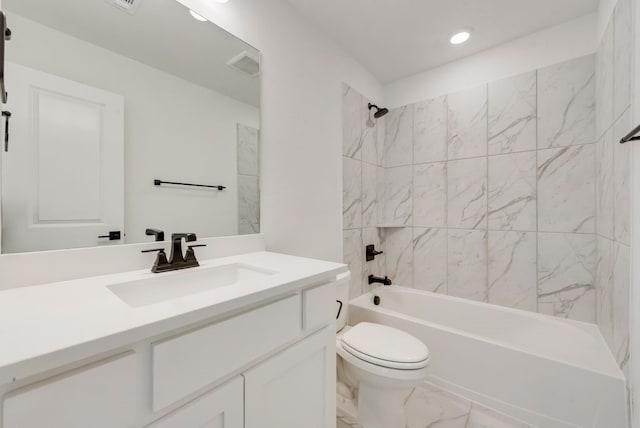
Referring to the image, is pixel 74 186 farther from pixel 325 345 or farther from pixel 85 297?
pixel 325 345

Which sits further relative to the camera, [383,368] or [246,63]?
[246,63]

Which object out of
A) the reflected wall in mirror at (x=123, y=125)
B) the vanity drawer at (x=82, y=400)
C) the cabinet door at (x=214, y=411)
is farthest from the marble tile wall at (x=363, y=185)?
the vanity drawer at (x=82, y=400)

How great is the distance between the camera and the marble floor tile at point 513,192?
1.81 metres

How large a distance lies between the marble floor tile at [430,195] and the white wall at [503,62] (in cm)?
64

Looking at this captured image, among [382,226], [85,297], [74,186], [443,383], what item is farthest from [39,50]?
[443,383]

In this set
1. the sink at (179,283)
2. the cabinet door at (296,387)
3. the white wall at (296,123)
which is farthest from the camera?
the white wall at (296,123)

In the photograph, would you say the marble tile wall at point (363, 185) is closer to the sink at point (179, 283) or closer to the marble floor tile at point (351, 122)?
the marble floor tile at point (351, 122)

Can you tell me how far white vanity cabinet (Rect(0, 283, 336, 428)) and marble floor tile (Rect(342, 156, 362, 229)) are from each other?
1.10 meters

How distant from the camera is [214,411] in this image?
0.61 m

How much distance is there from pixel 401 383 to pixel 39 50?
1822 millimetres

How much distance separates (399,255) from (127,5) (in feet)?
7.74

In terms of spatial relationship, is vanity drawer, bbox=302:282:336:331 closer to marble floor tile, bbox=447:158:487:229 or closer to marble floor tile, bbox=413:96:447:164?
marble floor tile, bbox=447:158:487:229

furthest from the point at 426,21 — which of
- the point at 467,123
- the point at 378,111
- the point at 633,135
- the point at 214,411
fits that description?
the point at 214,411

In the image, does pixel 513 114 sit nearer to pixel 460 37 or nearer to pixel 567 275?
pixel 460 37
